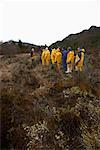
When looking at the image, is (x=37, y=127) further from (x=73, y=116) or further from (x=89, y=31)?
(x=89, y=31)

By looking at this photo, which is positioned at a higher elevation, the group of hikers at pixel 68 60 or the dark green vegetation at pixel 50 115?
the group of hikers at pixel 68 60

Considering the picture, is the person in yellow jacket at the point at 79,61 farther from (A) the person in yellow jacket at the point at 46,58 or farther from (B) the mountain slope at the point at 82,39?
(B) the mountain slope at the point at 82,39

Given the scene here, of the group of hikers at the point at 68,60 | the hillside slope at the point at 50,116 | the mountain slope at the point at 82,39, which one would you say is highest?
the group of hikers at the point at 68,60

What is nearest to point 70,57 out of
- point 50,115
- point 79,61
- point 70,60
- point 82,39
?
point 70,60

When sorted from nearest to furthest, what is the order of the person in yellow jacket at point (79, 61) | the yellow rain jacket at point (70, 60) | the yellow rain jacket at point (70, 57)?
1. the person in yellow jacket at point (79, 61)
2. the yellow rain jacket at point (70, 60)
3. the yellow rain jacket at point (70, 57)

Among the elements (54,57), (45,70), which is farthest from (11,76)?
(54,57)

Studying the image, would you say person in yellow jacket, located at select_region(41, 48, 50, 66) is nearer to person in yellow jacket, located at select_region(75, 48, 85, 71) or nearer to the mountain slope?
person in yellow jacket, located at select_region(75, 48, 85, 71)

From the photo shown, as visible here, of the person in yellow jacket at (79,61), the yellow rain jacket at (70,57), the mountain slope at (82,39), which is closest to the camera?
the person in yellow jacket at (79,61)

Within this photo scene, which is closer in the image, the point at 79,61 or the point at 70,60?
the point at 79,61

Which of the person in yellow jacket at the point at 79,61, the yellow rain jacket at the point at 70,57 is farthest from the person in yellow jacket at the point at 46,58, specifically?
the person in yellow jacket at the point at 79,61

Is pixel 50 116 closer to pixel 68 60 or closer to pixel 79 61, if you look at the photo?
pixel 79 61

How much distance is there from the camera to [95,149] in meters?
10.3

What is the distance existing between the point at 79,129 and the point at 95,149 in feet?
3.74

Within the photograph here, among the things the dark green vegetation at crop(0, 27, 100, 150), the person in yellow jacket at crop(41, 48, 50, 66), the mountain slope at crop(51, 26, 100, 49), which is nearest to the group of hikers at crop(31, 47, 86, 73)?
the person in yellow jacket at crop(41, 48, 50, 66)
